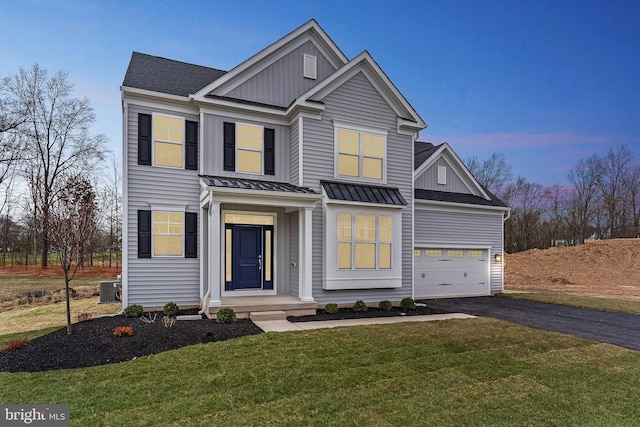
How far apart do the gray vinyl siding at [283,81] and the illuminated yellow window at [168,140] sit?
5.79 ft

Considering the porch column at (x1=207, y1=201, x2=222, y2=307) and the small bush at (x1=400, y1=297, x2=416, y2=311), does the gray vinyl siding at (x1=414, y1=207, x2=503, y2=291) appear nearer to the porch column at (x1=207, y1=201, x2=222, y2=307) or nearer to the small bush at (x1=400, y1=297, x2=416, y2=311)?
the small bush at (x1=400, y1=297, x2=416, y2=311)

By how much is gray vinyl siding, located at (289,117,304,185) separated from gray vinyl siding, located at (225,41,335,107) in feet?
3.03

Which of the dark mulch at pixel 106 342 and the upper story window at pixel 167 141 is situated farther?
the upper story window at pixel 167 141

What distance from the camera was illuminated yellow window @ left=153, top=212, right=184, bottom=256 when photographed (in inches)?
381

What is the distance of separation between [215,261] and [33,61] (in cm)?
2458

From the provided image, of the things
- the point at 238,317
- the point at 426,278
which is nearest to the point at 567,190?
the point at 426,278

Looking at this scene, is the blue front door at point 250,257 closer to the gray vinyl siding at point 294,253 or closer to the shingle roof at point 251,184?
the gray vinyl siding at point 294,253

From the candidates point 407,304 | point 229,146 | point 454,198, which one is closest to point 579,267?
point 454,198

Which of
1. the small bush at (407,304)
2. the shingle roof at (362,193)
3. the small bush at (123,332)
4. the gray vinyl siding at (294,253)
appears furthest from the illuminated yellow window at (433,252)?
the small bush at (123,332)

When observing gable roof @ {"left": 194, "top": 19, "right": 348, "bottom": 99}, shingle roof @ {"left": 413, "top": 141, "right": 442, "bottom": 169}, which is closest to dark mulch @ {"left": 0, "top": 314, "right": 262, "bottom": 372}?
gable roof @ {"left": 194, "top": 19, "right": 348, "bottom": 99}

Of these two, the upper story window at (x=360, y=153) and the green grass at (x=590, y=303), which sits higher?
the upper story window at (x=360, y=153)

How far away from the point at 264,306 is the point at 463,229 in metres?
9.52

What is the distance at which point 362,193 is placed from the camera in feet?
35.8

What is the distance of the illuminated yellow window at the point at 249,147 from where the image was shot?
415 inches
